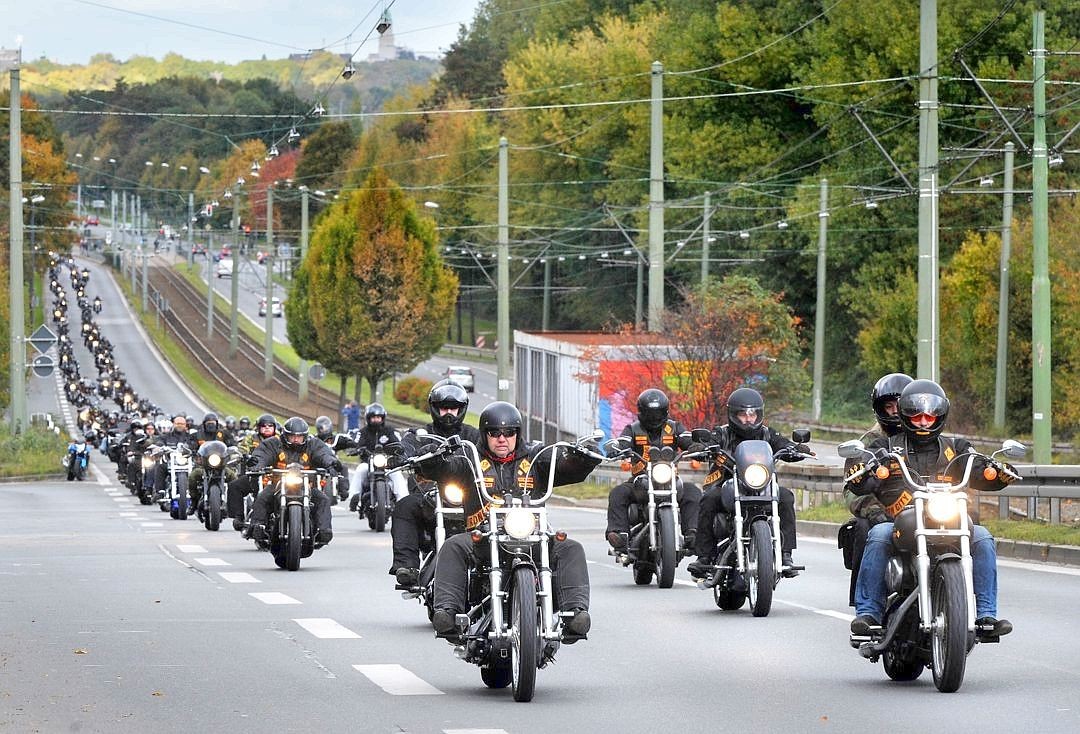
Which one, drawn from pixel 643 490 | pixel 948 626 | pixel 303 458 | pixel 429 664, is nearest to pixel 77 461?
pixel 303 458

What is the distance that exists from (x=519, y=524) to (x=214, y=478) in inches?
801

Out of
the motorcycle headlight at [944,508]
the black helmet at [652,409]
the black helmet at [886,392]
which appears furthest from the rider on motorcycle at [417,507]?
the black helmet at [652,409]

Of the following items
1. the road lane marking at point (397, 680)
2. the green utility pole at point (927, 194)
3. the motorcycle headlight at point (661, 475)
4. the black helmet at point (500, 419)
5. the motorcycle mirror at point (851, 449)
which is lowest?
the road lane marking at point (397, 680)

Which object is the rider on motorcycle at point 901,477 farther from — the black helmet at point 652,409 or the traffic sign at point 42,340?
the traffic sign at point 42,340

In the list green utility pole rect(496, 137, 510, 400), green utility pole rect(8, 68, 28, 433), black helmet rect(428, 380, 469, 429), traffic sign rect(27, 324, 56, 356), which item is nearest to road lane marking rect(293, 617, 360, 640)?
black helmet rect(428, 380, 469, 429)

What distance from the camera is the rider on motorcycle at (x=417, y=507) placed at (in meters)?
14.1

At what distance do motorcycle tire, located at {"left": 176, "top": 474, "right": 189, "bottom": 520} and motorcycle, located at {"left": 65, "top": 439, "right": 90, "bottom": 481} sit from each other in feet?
74.2

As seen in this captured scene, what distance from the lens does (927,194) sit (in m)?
28.5

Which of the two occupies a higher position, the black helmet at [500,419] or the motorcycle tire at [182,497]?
the black helmet at [500,419]

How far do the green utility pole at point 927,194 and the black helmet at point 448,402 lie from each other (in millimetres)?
14707

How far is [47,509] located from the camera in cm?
3969

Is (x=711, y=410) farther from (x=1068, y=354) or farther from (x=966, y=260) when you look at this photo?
(x=966, y=260)

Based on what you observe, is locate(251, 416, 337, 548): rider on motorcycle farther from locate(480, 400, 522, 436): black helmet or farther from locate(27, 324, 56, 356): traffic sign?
locate(27, 324, 56, 356): traffic sign

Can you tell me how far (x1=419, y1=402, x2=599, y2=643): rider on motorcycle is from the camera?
438 inches
